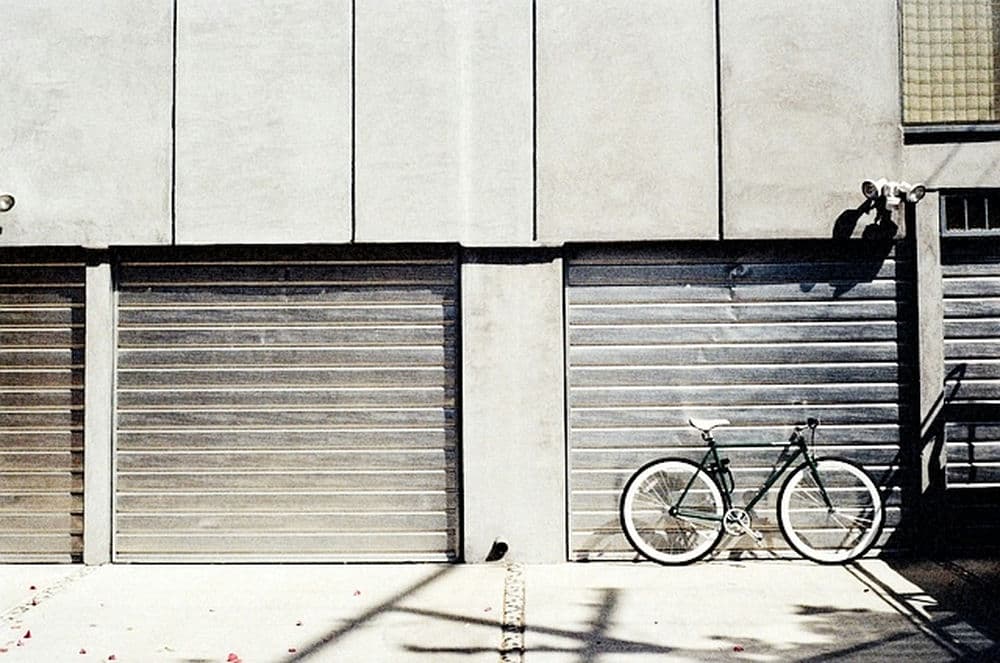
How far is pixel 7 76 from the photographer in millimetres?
11000

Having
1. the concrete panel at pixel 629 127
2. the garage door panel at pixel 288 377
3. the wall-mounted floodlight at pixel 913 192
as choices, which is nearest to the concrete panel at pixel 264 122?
the garage door panel at pixel 288 377

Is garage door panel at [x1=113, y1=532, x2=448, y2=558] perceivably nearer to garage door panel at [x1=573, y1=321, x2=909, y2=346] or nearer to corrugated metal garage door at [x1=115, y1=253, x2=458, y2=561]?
corrugated metal garage door at [x1=115, y1=253, x2=458, y2=561]

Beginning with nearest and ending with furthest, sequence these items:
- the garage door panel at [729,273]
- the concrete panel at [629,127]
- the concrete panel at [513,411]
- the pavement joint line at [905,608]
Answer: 1. the pavement joint line at [905,608]
2. the concrete panel at [513,411]
3. the concrete panel at [629,127]
4. the garage door panel at [729,273]

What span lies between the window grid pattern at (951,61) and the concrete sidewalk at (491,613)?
Answer: 3.96 meters

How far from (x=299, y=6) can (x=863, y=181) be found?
5.08 meters

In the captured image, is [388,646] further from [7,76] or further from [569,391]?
[7,76]

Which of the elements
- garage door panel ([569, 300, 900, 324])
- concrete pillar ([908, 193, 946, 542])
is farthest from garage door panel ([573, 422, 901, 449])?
garage door panel ([569, 300, 900, 324])

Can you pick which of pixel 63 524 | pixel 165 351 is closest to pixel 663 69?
pixel 165 351

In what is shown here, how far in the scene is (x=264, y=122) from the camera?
1086 centimetres

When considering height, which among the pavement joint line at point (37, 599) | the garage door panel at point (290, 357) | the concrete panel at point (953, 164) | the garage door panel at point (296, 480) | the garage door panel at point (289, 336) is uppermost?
the concrete panel at point (953, 164)

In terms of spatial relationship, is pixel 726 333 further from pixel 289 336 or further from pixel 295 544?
pixel 295 544

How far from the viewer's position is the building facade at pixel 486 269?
1080cm

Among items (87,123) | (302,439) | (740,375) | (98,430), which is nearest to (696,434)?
(740,375)

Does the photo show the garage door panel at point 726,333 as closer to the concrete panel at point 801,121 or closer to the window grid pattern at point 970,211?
the concrete panel at point 801,121
